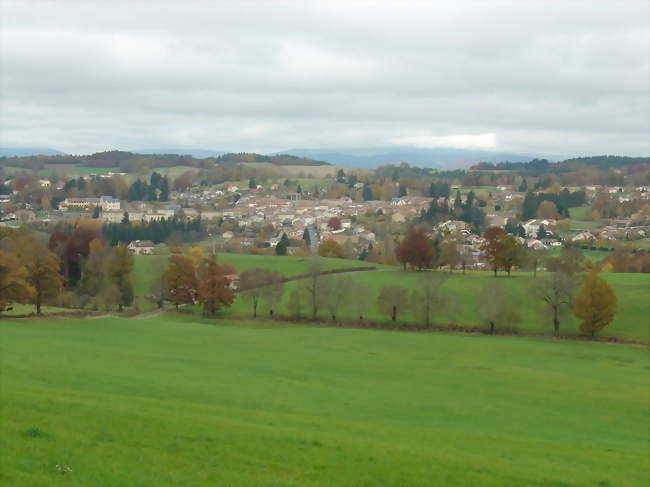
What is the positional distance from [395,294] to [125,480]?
49.8 metres

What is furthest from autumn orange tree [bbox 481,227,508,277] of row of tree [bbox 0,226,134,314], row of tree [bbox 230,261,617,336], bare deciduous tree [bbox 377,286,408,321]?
row of tree [bbox 0,226,134,314]

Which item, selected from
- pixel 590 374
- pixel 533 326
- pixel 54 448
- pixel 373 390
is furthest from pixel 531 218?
pixel 54 448

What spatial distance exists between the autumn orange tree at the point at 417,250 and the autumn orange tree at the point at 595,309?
26.8 metres

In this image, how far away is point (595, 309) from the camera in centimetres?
5416

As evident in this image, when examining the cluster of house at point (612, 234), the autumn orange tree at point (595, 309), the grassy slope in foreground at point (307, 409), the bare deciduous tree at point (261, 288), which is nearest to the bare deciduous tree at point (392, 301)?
the bare deciduous tree at point (261, 288)

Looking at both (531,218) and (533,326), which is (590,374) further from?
(531,218)

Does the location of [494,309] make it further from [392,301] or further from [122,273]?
[122,273]

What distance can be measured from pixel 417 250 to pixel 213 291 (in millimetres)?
27885

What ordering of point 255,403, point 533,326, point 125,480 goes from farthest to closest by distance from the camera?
point 533,326, point 255,403, point 125,480

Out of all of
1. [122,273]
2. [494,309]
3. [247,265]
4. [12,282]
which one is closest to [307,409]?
[12,282]

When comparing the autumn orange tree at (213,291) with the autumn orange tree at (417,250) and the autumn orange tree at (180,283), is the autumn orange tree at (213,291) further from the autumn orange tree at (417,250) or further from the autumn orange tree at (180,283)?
the autumn orange tree at (417,250)

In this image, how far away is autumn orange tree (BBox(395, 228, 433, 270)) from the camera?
7981 centimetres

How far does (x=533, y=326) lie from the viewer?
188 feet

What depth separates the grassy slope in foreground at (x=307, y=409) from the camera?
13398mm
